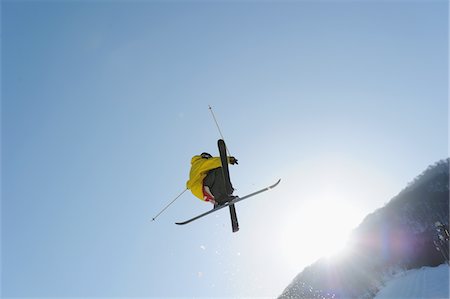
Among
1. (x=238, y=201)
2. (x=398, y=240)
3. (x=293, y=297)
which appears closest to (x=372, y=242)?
(x=398, y=240)

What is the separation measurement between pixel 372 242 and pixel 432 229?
13.2 m

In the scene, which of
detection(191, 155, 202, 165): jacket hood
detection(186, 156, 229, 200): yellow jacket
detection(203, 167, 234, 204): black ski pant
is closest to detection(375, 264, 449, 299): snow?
detection(203, 167, 234, 204): black ski pant

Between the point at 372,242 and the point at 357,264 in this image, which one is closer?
the point at 357,264

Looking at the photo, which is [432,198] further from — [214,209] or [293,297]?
[214,209]

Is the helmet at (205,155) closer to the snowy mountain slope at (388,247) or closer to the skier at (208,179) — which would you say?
the skier at (208,179)

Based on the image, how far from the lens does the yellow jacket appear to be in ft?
21.2

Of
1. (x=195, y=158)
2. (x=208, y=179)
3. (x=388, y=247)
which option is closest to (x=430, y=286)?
(x=208, y=179)

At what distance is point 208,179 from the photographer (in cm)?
664

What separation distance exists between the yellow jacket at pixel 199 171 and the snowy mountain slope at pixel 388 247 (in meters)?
33.8

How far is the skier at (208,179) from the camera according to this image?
647 cm

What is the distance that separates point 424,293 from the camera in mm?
23188

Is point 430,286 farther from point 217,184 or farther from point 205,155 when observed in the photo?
point 205,155

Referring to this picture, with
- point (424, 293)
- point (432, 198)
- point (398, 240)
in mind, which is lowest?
point (424, 293)

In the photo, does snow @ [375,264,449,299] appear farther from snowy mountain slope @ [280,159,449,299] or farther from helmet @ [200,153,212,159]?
helmet @ [200,153,212,159]
